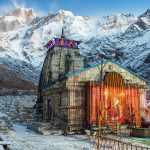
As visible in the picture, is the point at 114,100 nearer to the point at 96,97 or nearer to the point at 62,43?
the point at 96,97

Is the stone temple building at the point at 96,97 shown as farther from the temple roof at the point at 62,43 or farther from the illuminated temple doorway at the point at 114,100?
the temple roof at the point at 62,43

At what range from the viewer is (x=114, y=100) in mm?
29344

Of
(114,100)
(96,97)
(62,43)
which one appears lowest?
(114,100)

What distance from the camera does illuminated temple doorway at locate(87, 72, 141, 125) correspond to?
28.3m

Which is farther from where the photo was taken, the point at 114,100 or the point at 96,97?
the point at 114,100

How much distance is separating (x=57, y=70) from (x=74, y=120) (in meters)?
11.4

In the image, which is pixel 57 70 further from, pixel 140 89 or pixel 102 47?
pixel 102 47

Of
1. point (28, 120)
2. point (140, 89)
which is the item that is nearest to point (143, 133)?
point (140, 89)

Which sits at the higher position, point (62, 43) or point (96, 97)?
point (62, 43)

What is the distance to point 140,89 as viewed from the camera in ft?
103

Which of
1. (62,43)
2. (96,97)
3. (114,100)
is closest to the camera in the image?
(96,97)

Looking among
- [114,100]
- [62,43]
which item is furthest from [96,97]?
[62,43]

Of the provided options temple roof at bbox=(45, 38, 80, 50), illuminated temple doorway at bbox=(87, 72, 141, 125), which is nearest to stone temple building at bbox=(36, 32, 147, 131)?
illuminated temple doorway at bbox=(87, 72, 141, 125)

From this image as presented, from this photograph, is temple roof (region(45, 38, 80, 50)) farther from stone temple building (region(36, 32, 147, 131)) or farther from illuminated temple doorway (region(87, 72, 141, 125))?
illuminated temple doorway (region(87, 72, 141, 125))
